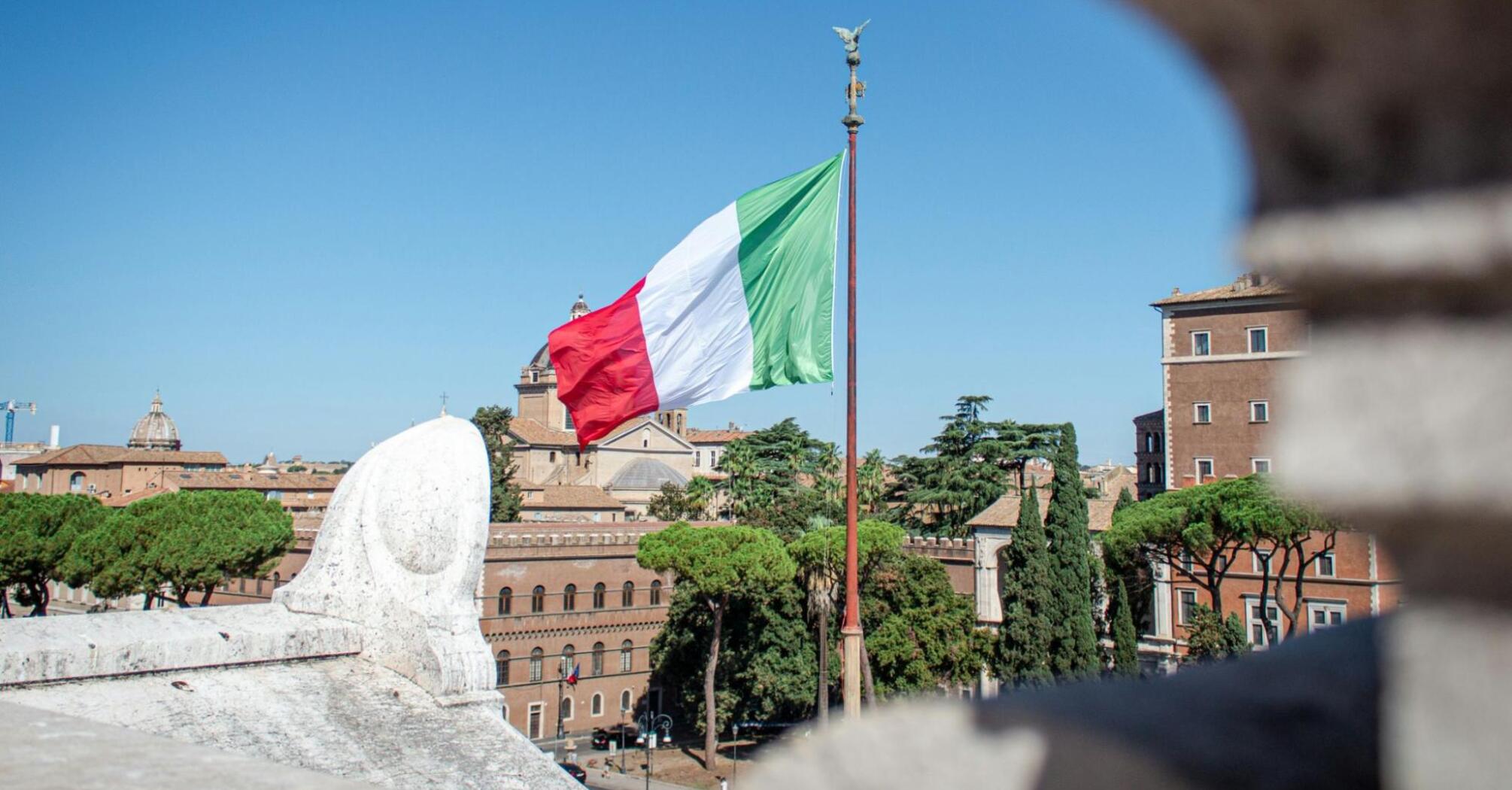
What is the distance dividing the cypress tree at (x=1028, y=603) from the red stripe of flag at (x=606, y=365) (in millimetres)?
18313

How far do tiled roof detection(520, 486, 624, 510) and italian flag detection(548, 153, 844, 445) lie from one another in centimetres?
4136

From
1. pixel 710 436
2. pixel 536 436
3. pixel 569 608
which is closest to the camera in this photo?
pixel 569 608

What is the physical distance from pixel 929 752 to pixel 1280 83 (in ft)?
1.56

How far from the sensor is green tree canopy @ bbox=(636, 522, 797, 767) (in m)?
25.9

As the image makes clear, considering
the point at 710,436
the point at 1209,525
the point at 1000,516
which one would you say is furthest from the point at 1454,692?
the point at 710,436

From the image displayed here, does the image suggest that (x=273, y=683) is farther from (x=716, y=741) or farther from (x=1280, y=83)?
(x=716, y=741)

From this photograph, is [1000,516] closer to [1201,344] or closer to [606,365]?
[1201,344]

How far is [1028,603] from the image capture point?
25.1 meters

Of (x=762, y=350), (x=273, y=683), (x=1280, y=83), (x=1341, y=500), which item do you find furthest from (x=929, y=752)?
(x=762, y=350)

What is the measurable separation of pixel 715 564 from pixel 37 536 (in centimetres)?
1426

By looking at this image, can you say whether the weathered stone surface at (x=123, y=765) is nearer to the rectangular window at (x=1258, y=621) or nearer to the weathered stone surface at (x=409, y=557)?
the weathered stone surface at (x=409, y=557)

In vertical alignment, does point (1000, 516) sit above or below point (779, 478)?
below

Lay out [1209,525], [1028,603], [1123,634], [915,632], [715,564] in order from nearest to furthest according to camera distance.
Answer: [1209,525]
[1028,603]
[1123,634]
[715,564]
[915,632]

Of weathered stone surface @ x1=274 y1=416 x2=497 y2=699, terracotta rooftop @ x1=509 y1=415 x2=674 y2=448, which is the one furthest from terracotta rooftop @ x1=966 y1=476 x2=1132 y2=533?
terracotta rooftop @ x1=509 y1=415 x2=674 y2=448
